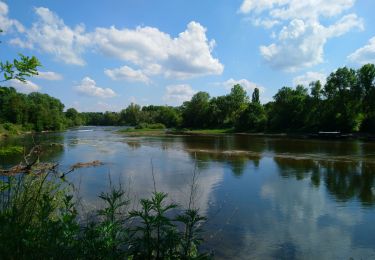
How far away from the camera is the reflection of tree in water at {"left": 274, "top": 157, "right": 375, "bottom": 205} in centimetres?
1733

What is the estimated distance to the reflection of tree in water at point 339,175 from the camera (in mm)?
17328

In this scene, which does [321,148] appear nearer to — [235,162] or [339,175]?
[235,162]

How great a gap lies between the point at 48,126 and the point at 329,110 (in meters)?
87.0

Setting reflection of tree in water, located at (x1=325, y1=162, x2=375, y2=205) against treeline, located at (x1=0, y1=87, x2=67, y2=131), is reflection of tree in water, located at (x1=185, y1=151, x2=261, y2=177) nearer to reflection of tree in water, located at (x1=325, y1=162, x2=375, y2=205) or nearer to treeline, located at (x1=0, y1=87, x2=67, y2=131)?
reflection of tree in water, located at (x1=325, y1=162, x2=375, y2=205)

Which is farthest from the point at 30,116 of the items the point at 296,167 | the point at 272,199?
the point at 272,199

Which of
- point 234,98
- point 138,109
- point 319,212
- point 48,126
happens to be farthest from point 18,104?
point 319,212

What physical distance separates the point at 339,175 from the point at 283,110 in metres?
66.6

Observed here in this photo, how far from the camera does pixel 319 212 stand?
14047 mm

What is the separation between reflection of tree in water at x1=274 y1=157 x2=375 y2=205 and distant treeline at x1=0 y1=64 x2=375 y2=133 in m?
28.7

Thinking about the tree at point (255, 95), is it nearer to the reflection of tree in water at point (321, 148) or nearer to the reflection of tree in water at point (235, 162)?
the reflection of tree in water at point (321, 148)

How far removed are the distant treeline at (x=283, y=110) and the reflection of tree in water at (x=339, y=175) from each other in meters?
28.7

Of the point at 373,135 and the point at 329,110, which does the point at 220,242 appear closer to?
the point at 373,135

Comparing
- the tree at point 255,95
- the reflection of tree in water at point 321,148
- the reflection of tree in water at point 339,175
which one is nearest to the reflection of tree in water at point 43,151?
the reflection of tree in water at point 339,175

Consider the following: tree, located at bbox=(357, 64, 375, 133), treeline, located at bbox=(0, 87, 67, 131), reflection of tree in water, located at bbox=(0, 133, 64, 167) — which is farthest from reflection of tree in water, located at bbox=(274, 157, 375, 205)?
treeline, located at bbox=(0, 87, 67, 131)
